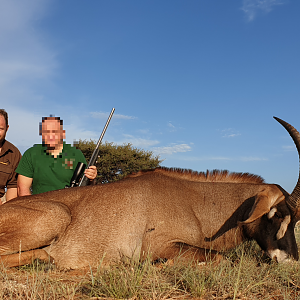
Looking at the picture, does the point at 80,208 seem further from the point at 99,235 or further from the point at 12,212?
the point at 12,212

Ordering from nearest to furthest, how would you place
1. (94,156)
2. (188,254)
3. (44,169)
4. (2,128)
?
(188,254) < (44,169) < (2,128) < (94,156)

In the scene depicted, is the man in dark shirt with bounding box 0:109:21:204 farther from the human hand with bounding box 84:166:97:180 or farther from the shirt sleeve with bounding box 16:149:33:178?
the human hand with bounding box 84:166:97:180

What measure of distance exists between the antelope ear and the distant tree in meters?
19.4

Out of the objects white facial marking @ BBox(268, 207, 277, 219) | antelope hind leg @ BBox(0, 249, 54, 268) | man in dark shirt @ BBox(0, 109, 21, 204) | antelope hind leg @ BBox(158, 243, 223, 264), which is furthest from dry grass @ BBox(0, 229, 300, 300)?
man in dark shirt @ BBox(0, 109, 21, 204)

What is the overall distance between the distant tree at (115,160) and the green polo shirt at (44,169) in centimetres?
1724

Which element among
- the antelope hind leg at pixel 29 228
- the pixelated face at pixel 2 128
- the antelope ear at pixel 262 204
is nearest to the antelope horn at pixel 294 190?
the antelope ear at pixel 262 204

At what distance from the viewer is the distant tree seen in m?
24.6

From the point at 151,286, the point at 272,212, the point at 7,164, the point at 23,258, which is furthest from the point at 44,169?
the point at 272,212

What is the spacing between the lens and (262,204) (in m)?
4.79

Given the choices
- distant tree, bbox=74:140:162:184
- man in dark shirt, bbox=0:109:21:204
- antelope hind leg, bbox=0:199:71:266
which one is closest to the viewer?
antelope hind leg, bbox=0:199:71:266

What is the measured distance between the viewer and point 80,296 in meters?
3.18

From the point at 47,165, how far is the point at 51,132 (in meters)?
0.74

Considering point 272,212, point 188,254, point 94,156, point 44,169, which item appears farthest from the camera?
point 94,156

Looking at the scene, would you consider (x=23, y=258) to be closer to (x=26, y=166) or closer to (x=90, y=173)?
(x=90, y=173)
